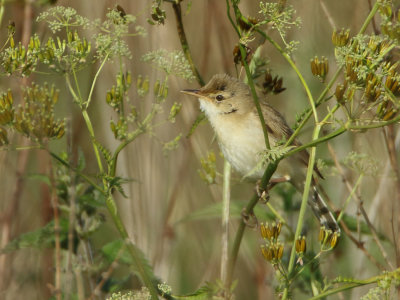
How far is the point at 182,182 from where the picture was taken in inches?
144

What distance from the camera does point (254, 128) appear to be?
303 centimetres

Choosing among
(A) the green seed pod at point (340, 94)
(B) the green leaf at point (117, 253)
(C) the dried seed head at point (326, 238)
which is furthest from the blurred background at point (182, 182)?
(A) the green seed pod at point (340, 94)

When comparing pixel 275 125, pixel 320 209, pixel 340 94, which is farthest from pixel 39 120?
pixel 320 209

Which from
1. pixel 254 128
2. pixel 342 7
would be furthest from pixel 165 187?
pixel 342 7

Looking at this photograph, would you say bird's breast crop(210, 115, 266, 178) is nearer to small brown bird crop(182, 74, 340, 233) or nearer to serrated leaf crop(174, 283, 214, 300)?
small brown bird crop(182, 74, 340, 233)

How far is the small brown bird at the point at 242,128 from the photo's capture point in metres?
2.92

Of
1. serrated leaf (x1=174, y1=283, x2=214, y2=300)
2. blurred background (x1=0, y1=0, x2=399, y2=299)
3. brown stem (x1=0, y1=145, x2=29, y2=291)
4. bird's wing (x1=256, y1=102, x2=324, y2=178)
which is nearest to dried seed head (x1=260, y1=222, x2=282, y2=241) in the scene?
serrated leaf (x1=174, y1=283, x2=214, y2=300)

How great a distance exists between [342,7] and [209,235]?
6.43ft

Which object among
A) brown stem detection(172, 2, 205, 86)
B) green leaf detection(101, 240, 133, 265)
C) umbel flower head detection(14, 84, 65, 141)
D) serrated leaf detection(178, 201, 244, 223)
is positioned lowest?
green leaf detection(101, 240, 133, 265)

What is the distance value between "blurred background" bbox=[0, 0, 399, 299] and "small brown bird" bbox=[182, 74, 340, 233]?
0.11 m

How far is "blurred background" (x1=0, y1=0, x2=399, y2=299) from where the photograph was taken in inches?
126

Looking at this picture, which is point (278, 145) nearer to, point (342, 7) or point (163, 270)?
point (163, 270)

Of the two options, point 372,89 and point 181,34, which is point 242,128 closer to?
point 181,34

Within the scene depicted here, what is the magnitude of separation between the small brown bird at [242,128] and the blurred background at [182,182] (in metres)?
0.11
